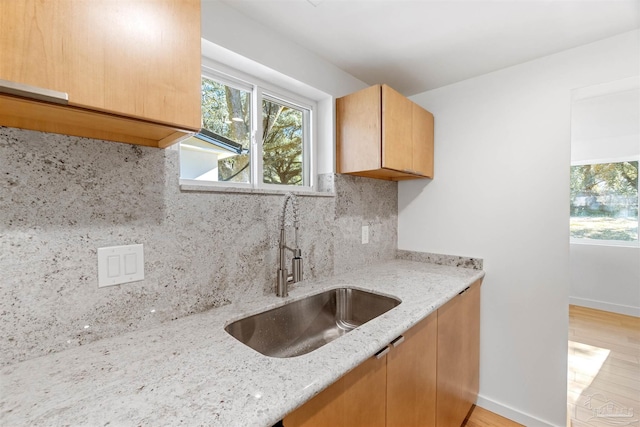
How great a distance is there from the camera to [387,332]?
3.02 ft

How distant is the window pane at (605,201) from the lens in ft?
11.0

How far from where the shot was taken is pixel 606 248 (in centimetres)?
338

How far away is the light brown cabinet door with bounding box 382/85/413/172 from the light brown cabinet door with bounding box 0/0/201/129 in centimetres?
106

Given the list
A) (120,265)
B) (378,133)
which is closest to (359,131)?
(378,133)

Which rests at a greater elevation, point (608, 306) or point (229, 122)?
point (229, 122)

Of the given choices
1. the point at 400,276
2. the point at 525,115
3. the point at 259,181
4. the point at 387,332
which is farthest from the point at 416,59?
the point at 387,332

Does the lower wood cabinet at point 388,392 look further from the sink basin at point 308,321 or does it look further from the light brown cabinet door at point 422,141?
the light brown cabinet door at point 422,141

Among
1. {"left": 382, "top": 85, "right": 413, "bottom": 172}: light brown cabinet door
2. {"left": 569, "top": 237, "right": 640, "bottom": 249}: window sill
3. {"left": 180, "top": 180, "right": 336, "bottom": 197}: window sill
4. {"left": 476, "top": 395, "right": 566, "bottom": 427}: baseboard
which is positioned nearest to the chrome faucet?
{"left": 180, "top": 180, "right": 336, "bottom": 197}: window sill

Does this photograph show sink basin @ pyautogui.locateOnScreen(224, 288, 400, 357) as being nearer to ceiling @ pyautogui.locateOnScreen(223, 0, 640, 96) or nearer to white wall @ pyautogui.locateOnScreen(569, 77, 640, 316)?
ceiling @ pyautogui.locateOnScreen(223, 0, 640, 96)

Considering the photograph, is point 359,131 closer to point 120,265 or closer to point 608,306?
point 120,265

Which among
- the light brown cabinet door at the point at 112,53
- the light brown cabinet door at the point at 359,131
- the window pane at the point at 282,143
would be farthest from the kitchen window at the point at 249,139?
the light brown cabinet door at the point at 112,53

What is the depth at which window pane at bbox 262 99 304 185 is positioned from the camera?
1580mm

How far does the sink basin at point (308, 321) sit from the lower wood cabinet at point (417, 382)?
0.27 meters

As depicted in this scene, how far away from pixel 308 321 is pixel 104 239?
3.07 feet
